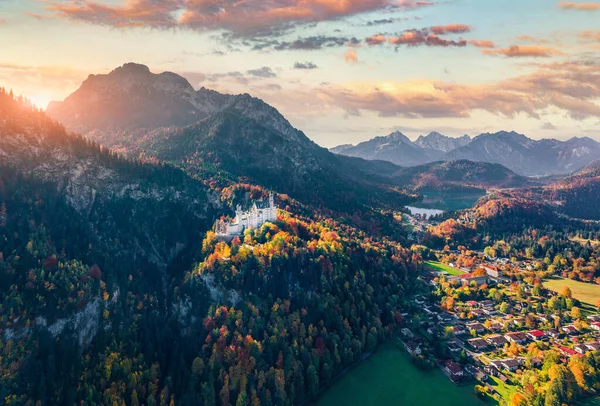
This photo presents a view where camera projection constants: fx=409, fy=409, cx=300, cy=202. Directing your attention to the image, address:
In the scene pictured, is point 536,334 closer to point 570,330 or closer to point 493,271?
point 570,330

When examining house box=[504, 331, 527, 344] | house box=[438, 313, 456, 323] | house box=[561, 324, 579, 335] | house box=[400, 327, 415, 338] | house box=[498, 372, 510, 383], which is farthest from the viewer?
house box=[438, 313, 456, 323]

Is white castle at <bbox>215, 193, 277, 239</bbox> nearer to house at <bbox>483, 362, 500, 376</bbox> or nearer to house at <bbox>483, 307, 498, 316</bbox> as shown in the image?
house at <bbox>483, 307, 498, 316</bbox>

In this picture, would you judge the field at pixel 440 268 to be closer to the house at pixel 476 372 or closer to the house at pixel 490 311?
the house at pixel 490 311

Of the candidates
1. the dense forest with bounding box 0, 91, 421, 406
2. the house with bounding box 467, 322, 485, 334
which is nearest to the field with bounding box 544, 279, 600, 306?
the house with bounding box 467, 322, 485, 334

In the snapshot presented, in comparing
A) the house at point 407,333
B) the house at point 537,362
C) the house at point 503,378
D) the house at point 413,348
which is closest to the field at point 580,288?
the house at point 537,362

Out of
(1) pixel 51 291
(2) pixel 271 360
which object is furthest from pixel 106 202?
(2) pixel 271 360

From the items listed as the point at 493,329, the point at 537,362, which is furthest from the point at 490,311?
the point at 537,362
